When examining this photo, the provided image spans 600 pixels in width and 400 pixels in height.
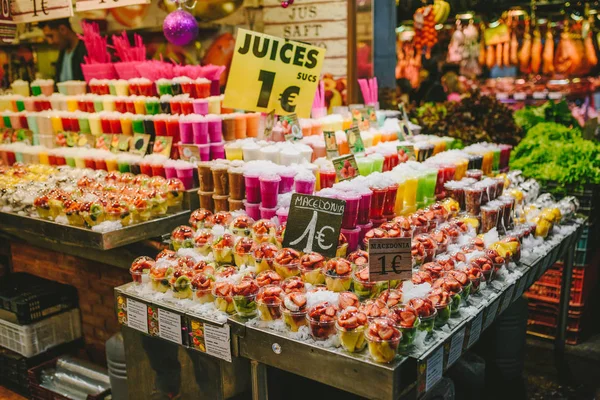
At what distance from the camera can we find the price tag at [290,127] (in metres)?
3.67

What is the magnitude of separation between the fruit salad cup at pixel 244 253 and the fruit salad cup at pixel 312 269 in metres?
0.29

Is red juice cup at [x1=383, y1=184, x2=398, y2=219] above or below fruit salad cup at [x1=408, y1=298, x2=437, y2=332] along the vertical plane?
above

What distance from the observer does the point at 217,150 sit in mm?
3729

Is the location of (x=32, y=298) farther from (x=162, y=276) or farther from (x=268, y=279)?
(x=268, y=279)

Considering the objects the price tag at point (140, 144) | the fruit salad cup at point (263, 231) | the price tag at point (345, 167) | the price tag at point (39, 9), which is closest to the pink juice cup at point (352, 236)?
the fruit salad cup at point (263, 231)

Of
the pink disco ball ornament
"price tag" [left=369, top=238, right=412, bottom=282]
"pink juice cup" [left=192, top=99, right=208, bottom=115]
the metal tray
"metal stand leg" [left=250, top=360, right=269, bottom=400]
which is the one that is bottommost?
"metal stand leg" [left=250, top=360, right=269, bottom=400]

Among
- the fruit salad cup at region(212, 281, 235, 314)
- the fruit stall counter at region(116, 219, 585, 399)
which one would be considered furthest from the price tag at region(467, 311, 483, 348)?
the fruit salad cup at region(212, 281, 235, 314)

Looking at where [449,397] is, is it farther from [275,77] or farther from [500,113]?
[500,113]

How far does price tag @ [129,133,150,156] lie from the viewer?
13.0 ft

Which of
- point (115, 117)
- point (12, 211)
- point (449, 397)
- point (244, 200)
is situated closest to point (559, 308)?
point (449, 397)

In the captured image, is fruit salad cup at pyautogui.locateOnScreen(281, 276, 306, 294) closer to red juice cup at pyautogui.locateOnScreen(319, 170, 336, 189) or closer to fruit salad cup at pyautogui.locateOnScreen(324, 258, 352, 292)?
fruit salad cup at pyautogui.locateOnScreen(324, 258, 352, 292)

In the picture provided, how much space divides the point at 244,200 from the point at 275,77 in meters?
1.11

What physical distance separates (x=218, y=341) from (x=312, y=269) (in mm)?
482

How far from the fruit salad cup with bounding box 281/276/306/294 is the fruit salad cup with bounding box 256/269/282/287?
1.7 inches
